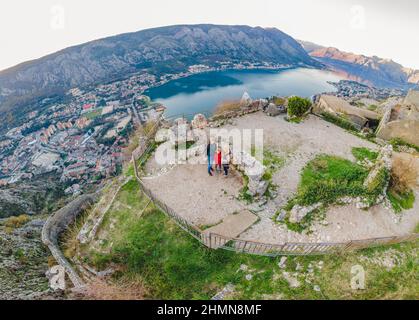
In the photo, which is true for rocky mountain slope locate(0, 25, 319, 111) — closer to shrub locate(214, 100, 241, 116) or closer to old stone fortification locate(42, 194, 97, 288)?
shrub locate(214, 100, 241, 116)

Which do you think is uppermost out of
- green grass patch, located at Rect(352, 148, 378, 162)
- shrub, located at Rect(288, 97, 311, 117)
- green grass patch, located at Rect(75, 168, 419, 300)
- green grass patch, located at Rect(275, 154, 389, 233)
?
shrub, located at Rect(288, 97, 311, 117)

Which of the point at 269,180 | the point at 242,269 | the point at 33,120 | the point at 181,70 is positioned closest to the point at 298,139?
the point at 269,180

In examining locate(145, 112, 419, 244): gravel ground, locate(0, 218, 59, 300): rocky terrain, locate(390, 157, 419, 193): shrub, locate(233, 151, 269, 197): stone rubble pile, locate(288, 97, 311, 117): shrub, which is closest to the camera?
locate(0, 218, 59, 300): rocky terrain

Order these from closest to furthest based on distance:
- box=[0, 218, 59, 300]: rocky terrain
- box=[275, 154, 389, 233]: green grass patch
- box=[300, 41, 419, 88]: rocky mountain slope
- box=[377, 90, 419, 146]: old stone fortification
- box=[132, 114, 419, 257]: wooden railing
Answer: box=[132, 114, 419, 257]: wooden railing → box=[0, 218, 59, 300]: rocky terrain → box=[275, 154, 389, 233]: green grass patch → box=[377, 90, 419, 146]: old stone fortification → box=[300, 41, 419, 88]: rocky mountain slope

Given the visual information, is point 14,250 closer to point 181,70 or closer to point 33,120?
point 33,120

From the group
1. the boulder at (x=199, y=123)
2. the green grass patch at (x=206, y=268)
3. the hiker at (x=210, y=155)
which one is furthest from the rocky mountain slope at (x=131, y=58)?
the green grass patch at (x=206, y=268)

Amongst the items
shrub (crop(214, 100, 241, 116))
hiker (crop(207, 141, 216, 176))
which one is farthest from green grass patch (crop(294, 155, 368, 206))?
shrub (crop(214, 100, 241, 116))
